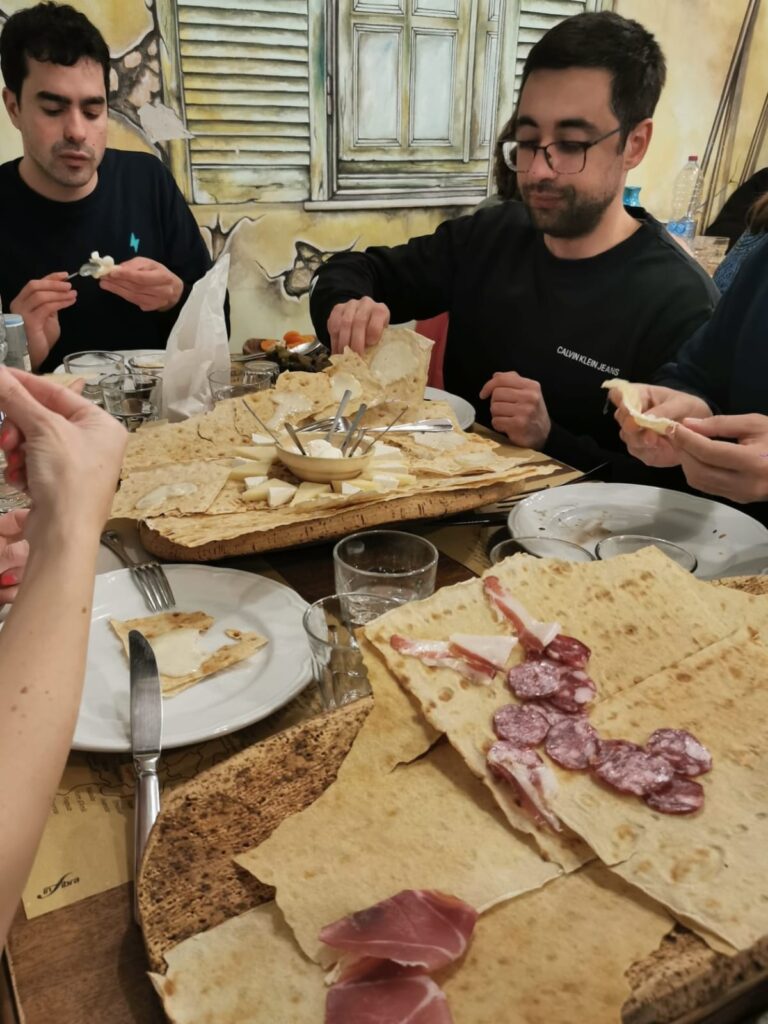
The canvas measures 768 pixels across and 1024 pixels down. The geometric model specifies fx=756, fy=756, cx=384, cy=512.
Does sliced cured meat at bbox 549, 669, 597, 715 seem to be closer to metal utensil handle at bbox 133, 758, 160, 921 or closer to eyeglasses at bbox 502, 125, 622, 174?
metal utensil handle at bbox 133, 758, 160, 921

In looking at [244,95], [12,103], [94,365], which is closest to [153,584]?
[94,365]

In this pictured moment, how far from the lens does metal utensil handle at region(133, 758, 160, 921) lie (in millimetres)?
750

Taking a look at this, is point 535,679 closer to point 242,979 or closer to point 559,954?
point 559,954

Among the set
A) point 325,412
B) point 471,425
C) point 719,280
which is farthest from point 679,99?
point 325,412

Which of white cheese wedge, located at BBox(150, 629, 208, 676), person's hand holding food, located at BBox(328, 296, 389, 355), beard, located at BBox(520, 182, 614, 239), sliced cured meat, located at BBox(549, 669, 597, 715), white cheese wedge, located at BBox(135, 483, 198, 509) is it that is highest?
beard, located at BBox(520, 182, 614, 239)

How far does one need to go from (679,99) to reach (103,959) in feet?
19.2

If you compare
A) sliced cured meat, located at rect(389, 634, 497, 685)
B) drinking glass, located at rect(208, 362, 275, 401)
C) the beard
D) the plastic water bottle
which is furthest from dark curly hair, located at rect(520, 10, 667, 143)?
the plastic water bottle

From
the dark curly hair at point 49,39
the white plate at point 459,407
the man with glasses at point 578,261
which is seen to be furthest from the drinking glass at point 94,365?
the dark curly hair at point 49,39

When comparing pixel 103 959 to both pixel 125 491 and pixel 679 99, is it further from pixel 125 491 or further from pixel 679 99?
pixel 679 99

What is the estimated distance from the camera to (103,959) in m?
0.65

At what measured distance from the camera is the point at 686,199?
5.37 metres

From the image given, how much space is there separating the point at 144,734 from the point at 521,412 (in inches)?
49.3

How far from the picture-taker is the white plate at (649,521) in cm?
131

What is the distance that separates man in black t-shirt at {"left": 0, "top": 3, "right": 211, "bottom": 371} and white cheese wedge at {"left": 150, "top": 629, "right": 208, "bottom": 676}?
1.76 metres
